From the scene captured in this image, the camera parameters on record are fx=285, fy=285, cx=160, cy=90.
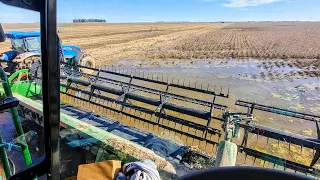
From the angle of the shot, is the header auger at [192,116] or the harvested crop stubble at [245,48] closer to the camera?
the header auger at [192,116]

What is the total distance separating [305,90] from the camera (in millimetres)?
10891

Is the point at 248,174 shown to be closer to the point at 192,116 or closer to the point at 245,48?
the point at 192,116

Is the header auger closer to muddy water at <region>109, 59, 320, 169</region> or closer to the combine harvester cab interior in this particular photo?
the combine harvester cab interior

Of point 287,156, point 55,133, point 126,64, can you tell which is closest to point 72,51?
point 126,64

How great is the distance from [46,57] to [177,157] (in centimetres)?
294

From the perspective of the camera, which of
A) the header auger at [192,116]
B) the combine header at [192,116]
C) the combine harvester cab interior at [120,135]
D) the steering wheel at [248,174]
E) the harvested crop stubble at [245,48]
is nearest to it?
the steering wheel at [248,174]

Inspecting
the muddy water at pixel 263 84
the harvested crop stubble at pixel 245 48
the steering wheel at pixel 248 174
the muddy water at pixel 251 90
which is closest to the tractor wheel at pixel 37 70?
the steering wheel at pixel 248 174

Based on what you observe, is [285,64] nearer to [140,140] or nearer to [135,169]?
[140,140]

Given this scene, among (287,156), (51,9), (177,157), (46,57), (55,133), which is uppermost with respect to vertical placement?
(51,9)

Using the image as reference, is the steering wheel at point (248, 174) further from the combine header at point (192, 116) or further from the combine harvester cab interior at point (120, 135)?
the combine header at point (192, 116)

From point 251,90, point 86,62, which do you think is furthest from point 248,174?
point 86,62

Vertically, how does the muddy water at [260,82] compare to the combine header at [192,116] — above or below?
below

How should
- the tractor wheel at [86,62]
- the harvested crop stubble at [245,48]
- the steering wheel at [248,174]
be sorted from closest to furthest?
the steering wheel at [248,174] < the tractor wheel at [86,62] < the harvested crop stubble at [245,48]

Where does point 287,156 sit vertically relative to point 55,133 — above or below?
below
